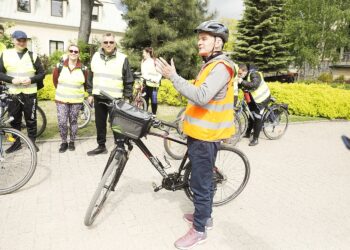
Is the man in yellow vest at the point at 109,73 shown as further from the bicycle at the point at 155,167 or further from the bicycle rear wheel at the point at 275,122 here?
the bicycle rear wheel at the point at 275,122

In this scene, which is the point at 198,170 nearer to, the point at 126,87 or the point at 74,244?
the point at 74,244

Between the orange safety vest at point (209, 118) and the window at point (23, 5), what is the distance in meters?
32.0

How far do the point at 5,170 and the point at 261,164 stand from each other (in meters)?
4.31

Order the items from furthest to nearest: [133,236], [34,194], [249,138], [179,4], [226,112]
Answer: [179,4], [249,138], [34,194], [133,236], [226,112]

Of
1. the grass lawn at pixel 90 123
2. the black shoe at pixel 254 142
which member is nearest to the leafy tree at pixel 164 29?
the grass lawn at pixel 90 123

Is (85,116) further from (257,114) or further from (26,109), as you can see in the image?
(257,114)

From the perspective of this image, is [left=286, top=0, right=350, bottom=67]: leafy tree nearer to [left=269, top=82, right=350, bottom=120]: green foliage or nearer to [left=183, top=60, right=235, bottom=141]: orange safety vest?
[left=269, top=82, right=350, bottom=120]: green foliage

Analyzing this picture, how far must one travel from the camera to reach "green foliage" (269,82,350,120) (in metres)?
12.0

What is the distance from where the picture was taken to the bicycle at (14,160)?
4344mm

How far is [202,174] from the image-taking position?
10.9 ft

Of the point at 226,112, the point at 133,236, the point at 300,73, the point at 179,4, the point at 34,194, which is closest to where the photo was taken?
the point at 226,112

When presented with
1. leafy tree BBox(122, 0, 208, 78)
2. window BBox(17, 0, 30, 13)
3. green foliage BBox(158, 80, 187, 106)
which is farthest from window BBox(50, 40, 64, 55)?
green foliage BBox(158, 80, 187, 106)

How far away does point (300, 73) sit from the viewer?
33.1 m

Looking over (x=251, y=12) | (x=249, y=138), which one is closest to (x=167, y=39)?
(x=251, y=12)
